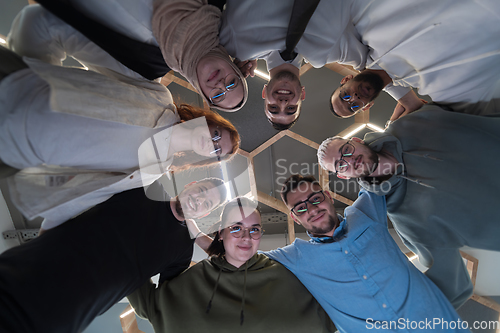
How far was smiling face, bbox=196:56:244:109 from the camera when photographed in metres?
1.16

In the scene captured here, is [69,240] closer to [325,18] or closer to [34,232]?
[325,18]

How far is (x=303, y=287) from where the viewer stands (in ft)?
5.34

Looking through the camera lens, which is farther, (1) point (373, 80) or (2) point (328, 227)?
(2) point (328, 227)

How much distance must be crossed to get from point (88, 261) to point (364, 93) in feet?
6.24

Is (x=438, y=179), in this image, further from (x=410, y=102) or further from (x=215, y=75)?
(x=215, y=75)

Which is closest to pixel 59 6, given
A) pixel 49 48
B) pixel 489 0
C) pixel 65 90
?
pixel 49 48

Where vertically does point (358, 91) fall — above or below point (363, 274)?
above

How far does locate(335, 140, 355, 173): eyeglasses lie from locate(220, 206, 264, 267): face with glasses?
726 mm

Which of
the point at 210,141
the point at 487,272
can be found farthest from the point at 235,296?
the point at 487,272

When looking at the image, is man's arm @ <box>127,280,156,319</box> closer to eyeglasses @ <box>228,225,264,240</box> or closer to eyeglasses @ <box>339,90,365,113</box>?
eyeglasses @ <box>228,225,264,240</box>

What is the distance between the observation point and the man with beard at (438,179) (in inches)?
53.9

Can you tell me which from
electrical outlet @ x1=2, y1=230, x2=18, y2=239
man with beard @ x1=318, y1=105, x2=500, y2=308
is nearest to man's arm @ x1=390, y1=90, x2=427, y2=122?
man with beard @ x1=318, y1=105, x2=500, y2=308

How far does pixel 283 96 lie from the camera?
1.44 m

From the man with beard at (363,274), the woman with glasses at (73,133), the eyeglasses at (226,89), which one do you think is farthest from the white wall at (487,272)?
the woman with glasses at (73,133)
